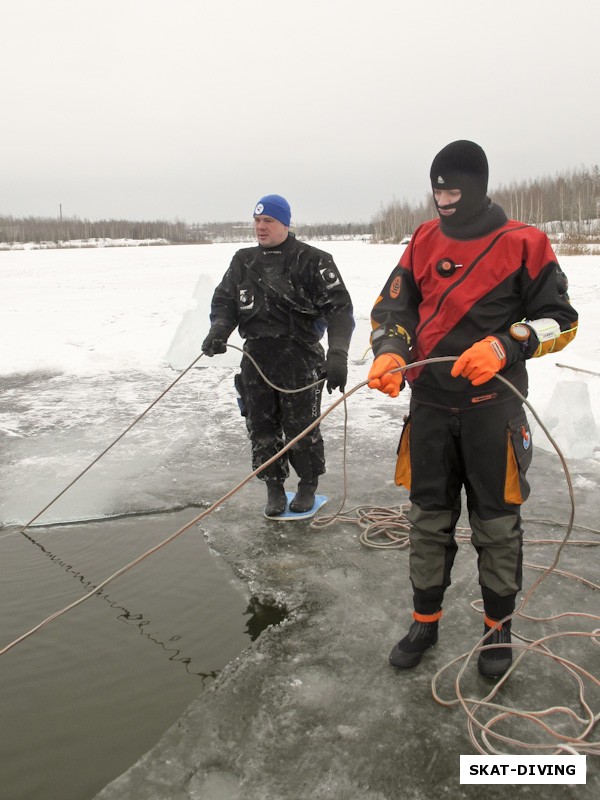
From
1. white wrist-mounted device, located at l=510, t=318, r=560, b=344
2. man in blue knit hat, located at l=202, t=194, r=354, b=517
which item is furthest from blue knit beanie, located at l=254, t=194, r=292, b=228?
white wrist-mounted device, located at l=510, t=318, r=560, b=344

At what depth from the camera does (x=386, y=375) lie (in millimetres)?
2162

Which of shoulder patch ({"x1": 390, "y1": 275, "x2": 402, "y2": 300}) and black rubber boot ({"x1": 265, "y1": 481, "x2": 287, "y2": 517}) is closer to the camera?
shoulder patch ({"x1": 390, "y1": 275, "x2": 402, "y2": 300})

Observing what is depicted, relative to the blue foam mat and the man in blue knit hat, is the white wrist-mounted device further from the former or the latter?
the blue foam mat

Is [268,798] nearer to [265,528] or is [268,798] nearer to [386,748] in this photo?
[386,748]

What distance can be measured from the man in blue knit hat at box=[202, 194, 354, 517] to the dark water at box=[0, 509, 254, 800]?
0.74m

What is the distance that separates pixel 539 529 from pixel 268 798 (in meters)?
2.25

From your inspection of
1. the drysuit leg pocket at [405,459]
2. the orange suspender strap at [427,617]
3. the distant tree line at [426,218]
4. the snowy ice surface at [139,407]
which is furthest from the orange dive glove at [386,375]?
the distant tree line at [426,218]

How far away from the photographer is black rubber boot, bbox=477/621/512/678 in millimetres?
2225

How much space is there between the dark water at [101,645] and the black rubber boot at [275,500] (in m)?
0.44

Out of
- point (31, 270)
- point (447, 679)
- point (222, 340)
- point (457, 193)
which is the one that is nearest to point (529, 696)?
point (447, 679)

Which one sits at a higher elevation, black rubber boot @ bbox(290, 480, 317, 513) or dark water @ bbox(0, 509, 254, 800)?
black rubber boot @ bbox(290, 480, 317, 513)

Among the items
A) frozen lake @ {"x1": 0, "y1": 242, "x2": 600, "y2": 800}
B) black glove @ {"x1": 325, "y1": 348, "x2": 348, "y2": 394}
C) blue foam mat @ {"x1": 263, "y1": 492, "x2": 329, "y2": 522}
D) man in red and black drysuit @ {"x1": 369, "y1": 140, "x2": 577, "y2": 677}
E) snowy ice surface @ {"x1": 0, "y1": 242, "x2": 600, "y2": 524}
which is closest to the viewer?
man in red and black drysuit @ {"x1": 369, "y1": 140, "x2": 577, "y2": 677}

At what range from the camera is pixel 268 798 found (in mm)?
1742

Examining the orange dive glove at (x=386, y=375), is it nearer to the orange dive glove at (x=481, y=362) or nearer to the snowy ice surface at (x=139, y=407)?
the orange dive glove at (x=481, y=362)
